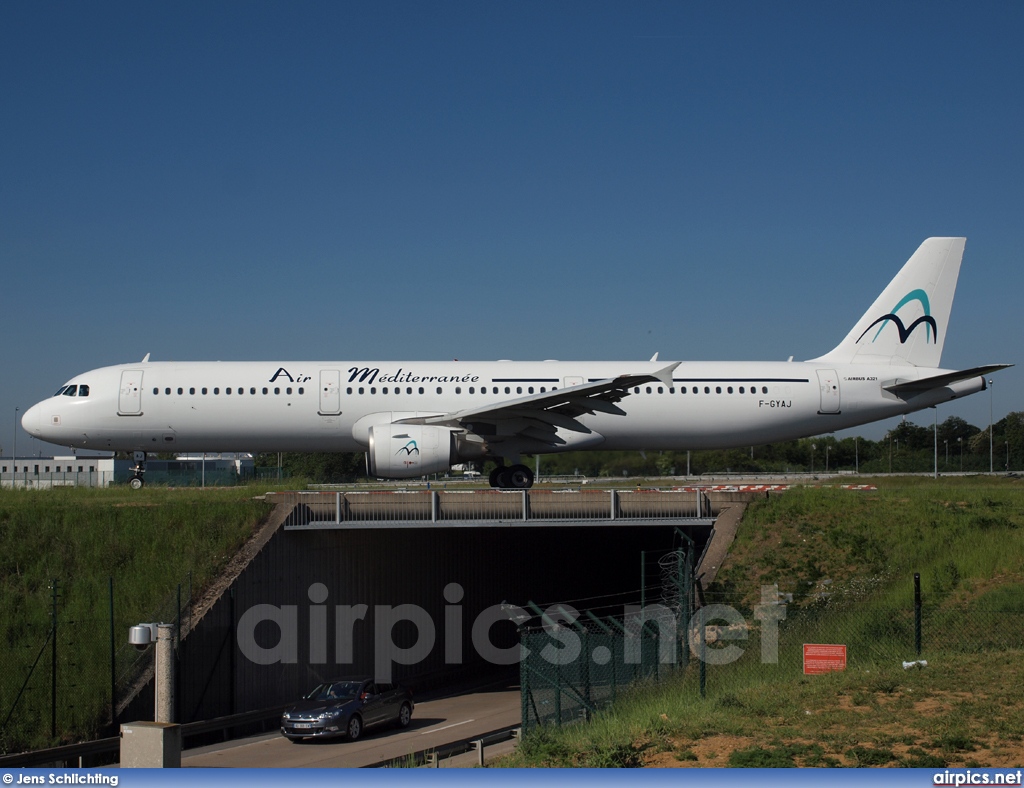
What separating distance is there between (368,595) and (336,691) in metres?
5.78

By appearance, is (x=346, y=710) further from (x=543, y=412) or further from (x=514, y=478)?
(x=543, y=412)

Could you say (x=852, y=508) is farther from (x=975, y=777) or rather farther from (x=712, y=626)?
(x=975, y=777)

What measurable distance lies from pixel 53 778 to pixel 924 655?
510 inches

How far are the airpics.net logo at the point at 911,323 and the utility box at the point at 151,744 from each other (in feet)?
87.0

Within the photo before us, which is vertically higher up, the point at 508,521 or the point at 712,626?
the point at 508,521

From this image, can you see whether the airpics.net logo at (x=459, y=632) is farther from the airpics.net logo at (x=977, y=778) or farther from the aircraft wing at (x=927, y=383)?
the aircraft wing at (x=927, y=383)

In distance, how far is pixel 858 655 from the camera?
16656mm

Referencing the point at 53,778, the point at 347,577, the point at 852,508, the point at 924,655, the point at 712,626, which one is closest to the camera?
the point at 53,778

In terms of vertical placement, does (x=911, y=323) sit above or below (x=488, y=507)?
above

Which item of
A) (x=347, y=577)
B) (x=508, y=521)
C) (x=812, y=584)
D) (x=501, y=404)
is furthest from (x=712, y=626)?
(x=347, y=577)

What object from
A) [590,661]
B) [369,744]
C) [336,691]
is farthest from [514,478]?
[590,661]

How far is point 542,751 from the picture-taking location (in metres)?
11.6

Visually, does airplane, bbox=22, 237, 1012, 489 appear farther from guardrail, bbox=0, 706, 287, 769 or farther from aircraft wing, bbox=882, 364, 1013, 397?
guardrail, bbox=0, 706, 287, 769

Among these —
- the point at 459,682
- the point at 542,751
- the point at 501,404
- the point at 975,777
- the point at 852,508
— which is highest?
the point at 501,404
